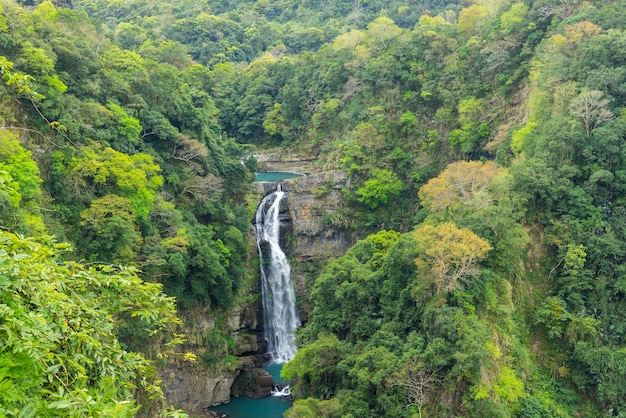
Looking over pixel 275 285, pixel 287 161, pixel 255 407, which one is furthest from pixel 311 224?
pixel 255 407

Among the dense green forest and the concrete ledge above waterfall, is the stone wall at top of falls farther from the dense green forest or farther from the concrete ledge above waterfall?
the concrete ledge above waterfall

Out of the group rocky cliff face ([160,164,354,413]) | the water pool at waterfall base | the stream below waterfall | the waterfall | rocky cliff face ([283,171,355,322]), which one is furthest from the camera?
rocky cliff face ([283,171,355,322])

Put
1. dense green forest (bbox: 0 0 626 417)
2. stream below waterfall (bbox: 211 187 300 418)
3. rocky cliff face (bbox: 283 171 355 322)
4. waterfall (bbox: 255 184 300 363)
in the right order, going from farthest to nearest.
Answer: rocky cliff face (bbox: 283 171 355 322) → waterfall (bbox: 255 184 300 363) → stream below waterfall (bbox: 211 187 300 418) → dense green forest (bbox: 0 0 626 417)

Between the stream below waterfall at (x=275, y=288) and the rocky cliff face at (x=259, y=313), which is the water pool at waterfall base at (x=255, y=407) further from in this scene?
the stream below waterfall at (x=275, y=288)

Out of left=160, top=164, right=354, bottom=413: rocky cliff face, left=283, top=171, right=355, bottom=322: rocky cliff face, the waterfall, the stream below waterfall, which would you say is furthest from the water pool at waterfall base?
left=283, top=171, right=355, bottom=322: rocky cliff face

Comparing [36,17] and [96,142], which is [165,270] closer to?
[96,142]

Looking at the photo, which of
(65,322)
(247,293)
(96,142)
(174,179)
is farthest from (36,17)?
(65,322)

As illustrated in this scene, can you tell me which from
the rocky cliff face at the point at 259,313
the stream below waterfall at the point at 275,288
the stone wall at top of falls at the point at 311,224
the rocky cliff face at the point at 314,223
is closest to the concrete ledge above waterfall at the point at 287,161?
the rocky cliff face at the point at 259,313
